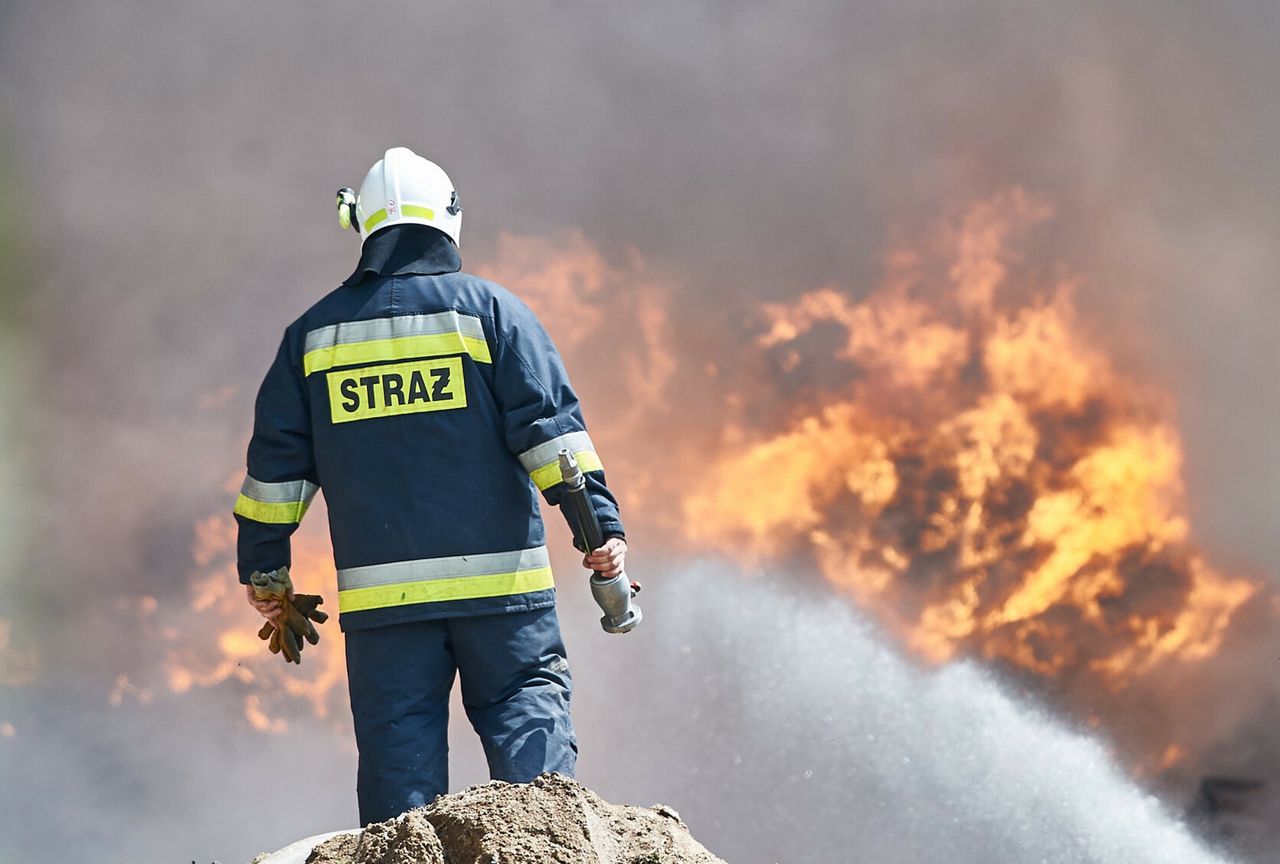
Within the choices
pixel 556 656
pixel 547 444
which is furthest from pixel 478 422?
pixel 556 656

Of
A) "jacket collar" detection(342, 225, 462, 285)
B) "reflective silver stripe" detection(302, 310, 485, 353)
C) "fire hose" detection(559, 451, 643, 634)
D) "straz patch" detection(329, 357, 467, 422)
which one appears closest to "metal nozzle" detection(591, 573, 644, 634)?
"fire hose" detection(559, 451, 643, 634)

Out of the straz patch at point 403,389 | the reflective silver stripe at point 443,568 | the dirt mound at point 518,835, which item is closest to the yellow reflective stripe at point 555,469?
the reflective silver stripe at point 443,568

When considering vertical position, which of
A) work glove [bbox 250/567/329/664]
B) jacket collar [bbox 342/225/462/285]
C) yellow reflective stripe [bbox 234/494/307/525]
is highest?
jacket collar [bbox 342/225/462/285]

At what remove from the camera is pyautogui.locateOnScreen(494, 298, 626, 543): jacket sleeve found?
4.70 meters

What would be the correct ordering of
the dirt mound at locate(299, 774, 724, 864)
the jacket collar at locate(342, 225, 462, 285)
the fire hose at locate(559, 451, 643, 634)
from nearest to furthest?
the dirt mound at locate(299, 774, 724, 864)
the fire hose at locate(559, 451, 643, 634)
the jacket collar at locate(342, 225, 462, 285)

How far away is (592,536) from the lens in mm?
4695

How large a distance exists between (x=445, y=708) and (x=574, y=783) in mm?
1245

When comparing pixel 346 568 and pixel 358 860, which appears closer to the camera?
pixel 358 860

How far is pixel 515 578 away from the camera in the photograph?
4.73 m

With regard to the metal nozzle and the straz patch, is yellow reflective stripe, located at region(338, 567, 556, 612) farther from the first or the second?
the straz patch

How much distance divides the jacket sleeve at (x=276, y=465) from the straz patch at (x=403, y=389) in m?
0.26

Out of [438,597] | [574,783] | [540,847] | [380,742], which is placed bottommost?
[540,847]

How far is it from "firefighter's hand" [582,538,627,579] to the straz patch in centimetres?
72

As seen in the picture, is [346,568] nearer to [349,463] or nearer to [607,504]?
[349,463]
